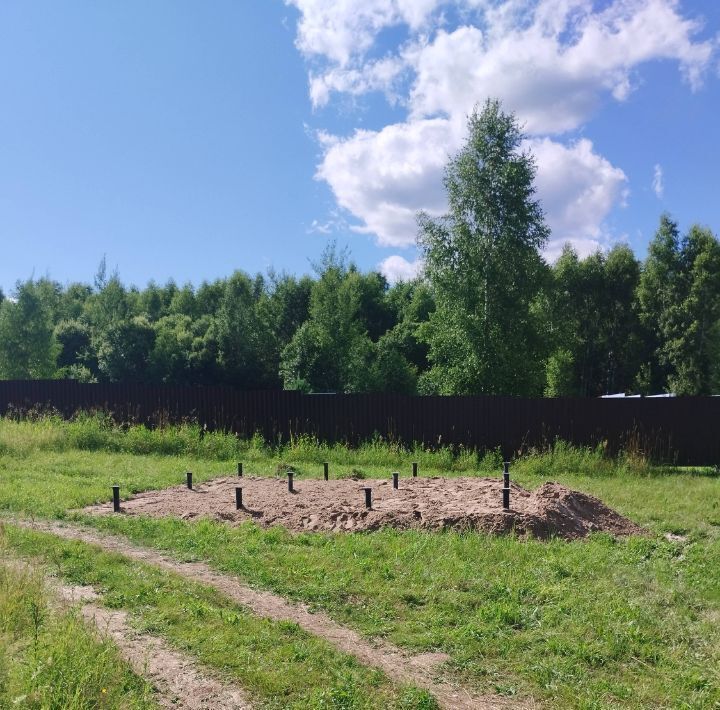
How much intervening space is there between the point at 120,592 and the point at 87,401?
13.6m

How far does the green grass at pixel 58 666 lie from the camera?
3.32 m

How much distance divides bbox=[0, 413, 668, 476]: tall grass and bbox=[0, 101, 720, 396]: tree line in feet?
23.4

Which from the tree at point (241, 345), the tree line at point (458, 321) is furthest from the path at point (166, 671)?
the tree at point (241, 345)

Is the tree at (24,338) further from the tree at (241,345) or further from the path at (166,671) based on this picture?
the path at (166,671)

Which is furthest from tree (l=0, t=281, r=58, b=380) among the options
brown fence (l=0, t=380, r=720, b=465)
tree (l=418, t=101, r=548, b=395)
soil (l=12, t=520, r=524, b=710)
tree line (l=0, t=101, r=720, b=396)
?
soil (l=12, t=520, r=524, b=710)

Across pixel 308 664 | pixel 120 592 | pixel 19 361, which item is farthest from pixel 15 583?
pixel 19 361

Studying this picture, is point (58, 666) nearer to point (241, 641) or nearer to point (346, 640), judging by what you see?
point (241, 641)

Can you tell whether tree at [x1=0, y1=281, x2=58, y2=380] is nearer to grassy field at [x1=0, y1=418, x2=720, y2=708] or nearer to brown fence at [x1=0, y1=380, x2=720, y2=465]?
brown fence at [x1=0, y1=380, x2=720, y2=465]

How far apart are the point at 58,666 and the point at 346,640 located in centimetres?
188

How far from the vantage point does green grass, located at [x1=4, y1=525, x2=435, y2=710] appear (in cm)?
367

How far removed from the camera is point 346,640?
4.48 metres

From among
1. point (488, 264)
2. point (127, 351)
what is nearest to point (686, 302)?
point (488, 264)

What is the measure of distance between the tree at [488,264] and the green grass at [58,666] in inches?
699

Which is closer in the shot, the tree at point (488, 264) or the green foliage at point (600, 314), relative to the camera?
the tree at point (488, 264)
